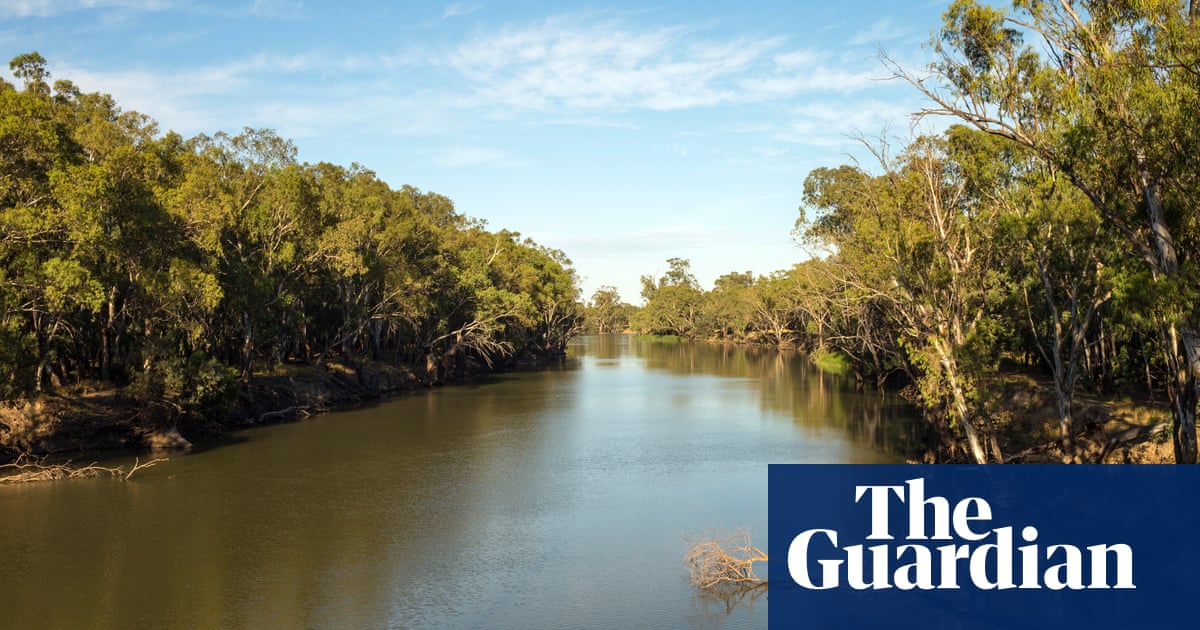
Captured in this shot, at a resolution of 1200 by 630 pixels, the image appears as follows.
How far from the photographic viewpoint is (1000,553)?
1858 cm

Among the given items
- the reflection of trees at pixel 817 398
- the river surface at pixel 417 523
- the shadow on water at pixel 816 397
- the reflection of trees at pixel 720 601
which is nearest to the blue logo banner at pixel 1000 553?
the reflection of trees at pixel 720 601

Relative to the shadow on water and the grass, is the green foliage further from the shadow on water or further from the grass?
the grass

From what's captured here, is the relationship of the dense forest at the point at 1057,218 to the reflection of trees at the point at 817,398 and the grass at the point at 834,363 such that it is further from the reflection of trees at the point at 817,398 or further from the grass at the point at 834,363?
the grass at the point at 834,363

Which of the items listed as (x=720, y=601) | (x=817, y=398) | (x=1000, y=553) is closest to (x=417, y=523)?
(x=720, y=601)

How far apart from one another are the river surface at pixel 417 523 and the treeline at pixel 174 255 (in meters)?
5.83

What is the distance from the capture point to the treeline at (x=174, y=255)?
2880cm

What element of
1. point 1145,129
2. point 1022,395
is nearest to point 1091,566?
point 1145,129

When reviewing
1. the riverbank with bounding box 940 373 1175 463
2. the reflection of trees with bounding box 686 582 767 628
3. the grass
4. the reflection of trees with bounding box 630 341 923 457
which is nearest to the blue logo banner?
the reflection of trees with bounding box 686 582 767 628

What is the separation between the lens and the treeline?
1134 inches

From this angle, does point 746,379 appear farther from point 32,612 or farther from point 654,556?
point 32,612

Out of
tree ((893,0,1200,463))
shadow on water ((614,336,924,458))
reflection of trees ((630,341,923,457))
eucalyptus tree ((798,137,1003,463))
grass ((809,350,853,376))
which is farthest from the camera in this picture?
grass ((809,350,853,376))

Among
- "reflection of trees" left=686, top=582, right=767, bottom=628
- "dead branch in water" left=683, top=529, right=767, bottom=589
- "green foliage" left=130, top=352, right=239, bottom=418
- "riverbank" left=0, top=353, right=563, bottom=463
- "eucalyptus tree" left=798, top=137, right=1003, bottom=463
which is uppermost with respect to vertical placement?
"eucalyptus tree" left=798, top=137, right=1003, bottom=463

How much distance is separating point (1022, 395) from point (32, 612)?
3456cm

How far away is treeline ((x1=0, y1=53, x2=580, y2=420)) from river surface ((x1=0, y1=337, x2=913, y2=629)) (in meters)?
5.83
